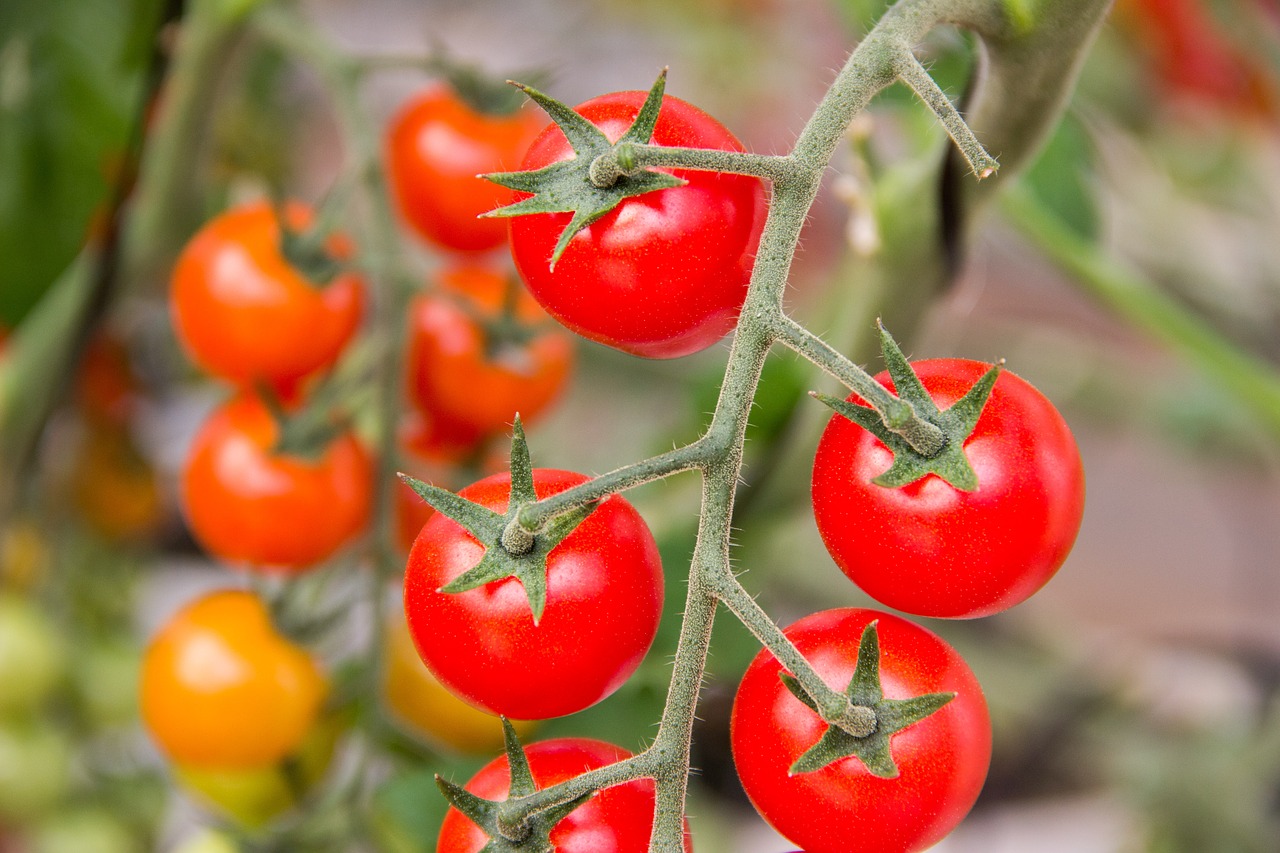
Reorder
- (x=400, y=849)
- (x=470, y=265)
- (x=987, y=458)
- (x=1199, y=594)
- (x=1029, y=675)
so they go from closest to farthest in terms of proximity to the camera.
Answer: (x=987, y=458), (x=400, y=849), (x=470, y=265), (x=1029, y=675), (x=1199, y=594)

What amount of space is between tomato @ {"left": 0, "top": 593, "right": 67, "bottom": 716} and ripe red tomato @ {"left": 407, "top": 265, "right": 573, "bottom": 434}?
23cm

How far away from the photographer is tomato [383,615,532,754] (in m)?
0.38

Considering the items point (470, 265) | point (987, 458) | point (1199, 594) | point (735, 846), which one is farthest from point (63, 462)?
point (1199, 594)

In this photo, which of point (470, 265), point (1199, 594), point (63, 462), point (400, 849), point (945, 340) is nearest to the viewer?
point (400, 849)

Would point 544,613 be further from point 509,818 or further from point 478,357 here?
point 478,357

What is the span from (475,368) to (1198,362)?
10.5 inches

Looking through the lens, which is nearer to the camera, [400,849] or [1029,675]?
[400,849]

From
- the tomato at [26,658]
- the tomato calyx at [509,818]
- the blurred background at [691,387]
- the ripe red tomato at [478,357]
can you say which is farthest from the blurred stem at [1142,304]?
the tomato at [26,658]

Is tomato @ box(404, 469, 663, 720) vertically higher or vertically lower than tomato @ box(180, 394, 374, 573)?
higher

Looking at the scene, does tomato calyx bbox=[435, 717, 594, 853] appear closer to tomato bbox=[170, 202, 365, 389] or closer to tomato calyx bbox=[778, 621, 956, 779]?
tomato calyx bbox=[778, 621, 956, 779]

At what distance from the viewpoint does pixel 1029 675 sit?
0.73 meters

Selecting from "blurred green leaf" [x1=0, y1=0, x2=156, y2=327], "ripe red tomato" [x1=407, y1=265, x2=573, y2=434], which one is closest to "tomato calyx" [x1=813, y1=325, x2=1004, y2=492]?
"ripe red tomato" [x1=407, y1=265, x2=573, y2=434]

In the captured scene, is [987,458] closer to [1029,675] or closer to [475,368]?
[475,368]

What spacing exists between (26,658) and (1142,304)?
481 millimetres
